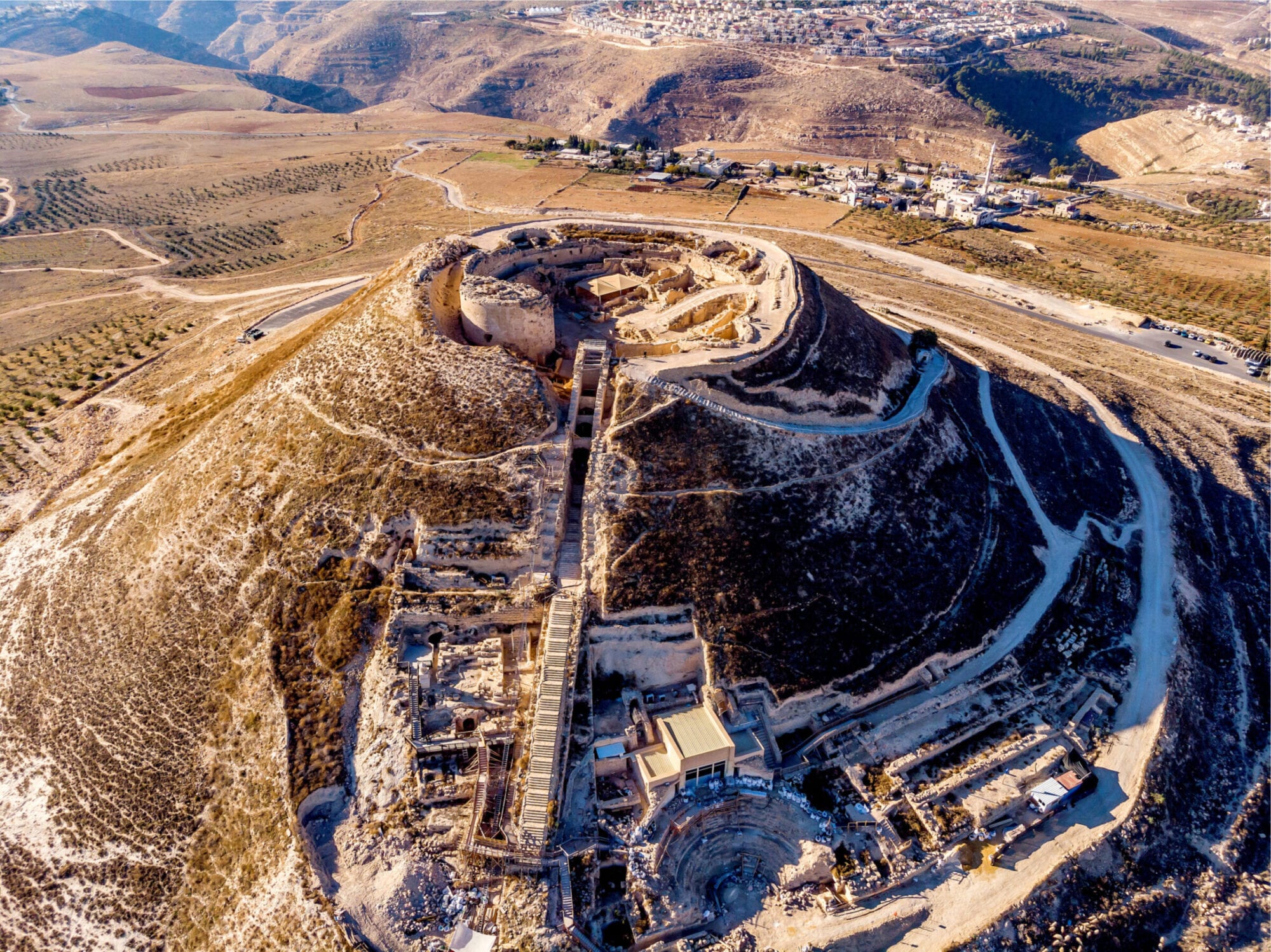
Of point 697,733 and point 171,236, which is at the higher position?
point 171,236

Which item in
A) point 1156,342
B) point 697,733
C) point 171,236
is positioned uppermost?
point 171,236

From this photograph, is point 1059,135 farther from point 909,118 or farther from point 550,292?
point 550,292

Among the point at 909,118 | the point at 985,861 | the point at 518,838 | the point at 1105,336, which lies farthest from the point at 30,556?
the point at 909,118

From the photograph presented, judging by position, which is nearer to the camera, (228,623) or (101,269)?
(228,623)

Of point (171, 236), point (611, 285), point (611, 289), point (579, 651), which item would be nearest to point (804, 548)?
point (579, 651)

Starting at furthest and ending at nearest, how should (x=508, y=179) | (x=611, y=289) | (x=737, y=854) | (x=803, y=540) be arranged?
1. (x=508, y=179)
2. (x=611, y=289)
3. (x=803, y=540)
4. (x=737, y=854)

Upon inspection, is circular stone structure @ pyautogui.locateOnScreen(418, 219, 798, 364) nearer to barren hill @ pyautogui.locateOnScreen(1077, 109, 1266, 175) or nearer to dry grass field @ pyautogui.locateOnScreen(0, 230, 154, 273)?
dry grass field @ pyautogui.locateOnScreen(0, 230, 154, 273)

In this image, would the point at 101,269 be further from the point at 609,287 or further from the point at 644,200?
the point at 609,287
